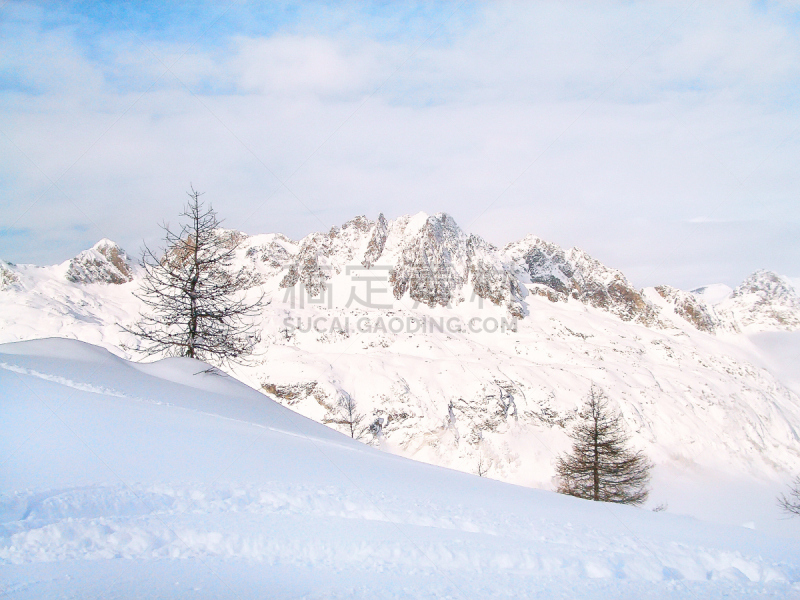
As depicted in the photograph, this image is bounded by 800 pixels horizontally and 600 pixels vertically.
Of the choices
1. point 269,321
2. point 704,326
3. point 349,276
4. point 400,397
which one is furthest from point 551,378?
point 704,326

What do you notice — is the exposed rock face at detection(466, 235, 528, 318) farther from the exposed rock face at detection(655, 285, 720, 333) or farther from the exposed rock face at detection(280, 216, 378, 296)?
the exposed rock face at detection(655, 285, 720, 333)

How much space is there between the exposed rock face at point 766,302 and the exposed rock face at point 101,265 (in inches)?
7128

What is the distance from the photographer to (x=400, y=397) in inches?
2053

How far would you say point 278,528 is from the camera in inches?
150

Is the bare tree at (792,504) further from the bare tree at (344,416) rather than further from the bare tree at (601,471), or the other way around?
the bare tree at (344,416)

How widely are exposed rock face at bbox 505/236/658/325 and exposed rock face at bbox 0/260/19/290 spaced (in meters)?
116

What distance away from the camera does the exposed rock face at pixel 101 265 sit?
120625mm

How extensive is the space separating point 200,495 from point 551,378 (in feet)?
196

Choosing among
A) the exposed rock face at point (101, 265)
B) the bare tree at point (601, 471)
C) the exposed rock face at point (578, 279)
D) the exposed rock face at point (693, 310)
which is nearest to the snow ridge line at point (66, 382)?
the bare tree at point (601, 471)

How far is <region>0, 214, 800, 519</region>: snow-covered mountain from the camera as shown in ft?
167

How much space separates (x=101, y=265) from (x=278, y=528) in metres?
147

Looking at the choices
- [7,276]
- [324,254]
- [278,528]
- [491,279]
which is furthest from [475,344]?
[7,276]

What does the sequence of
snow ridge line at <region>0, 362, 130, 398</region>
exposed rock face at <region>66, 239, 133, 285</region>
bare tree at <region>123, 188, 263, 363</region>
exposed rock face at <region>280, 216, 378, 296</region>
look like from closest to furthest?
snow ridge line at <region>0, 362, 130, 398</region> < bare tree at <region>123, 188, 263, 363</region> < exposed rock face at <region>280, 216, 378, 296</region> < exposed rock face at <region>66, 239, 133, 285</region>

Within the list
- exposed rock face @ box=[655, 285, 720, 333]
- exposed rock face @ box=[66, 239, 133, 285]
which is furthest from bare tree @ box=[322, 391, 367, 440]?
exposed rock face @ box=[66, 239, 133, 285]
